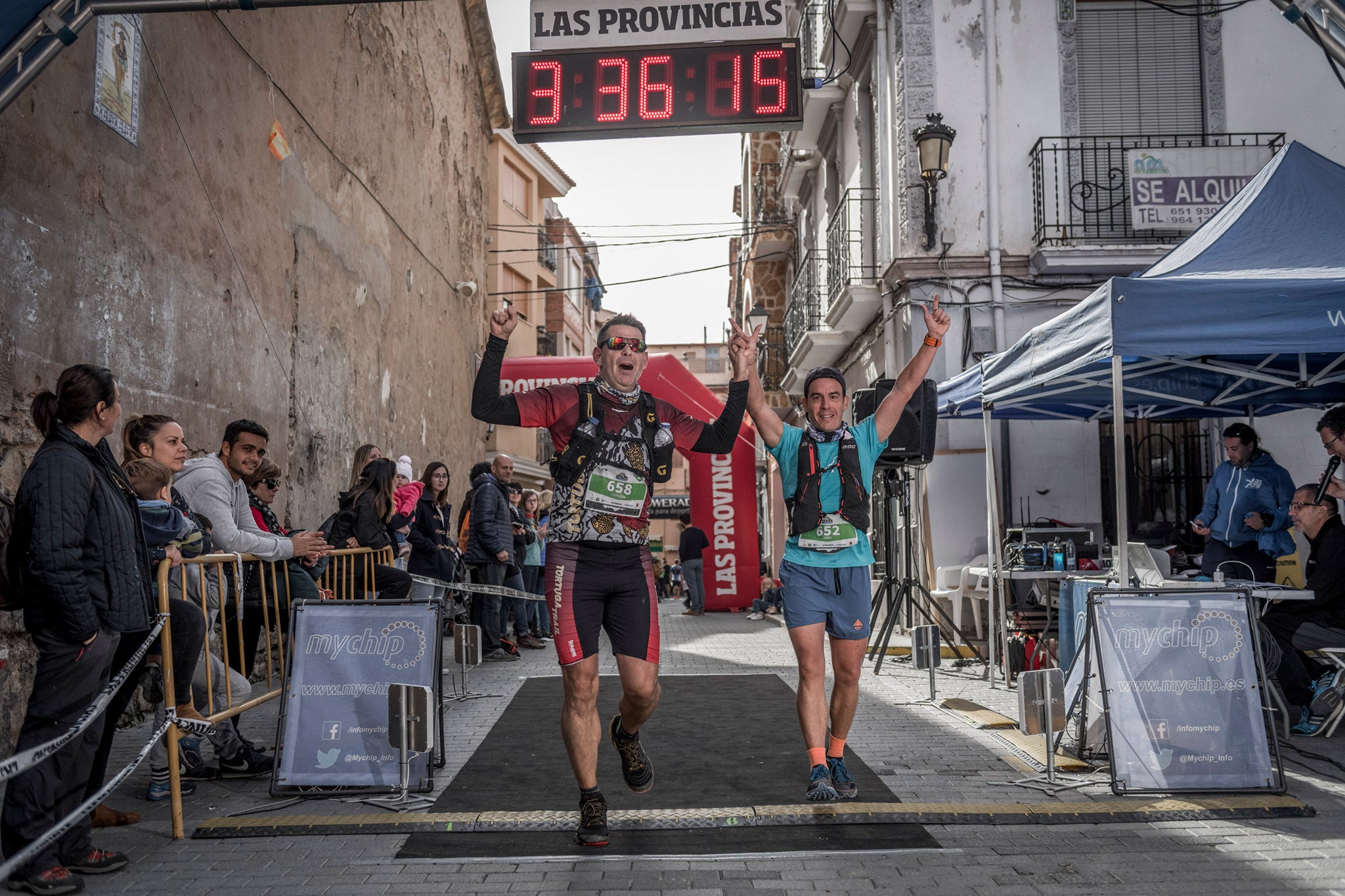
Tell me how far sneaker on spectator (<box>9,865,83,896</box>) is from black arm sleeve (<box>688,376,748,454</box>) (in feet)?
9.43

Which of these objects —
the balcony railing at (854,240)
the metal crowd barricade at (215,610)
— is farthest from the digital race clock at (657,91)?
the balcony railing at (854,240)

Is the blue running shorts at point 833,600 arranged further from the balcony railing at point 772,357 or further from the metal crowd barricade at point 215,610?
the balcony railing at point 772,357

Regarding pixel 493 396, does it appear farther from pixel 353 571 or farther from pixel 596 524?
pixel 353 571

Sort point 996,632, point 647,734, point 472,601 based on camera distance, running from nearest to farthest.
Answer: point 647,734
point 996,632
point 472,601

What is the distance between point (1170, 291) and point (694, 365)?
257 ft

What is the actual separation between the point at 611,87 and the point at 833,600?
433cm

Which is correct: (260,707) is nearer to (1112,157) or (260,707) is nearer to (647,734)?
(647,734)

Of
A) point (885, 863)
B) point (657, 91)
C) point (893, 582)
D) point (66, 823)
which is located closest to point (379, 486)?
point (657, 91)

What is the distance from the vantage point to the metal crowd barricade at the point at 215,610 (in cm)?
466

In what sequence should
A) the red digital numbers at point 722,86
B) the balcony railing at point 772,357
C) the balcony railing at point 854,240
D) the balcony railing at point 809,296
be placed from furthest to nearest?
1. the balcony railing at point 772,357
2. the balcony railing at point 809,296
3. the balcony railing at point 854,240
4. the red digital numbers at point 722,86

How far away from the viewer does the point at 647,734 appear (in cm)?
673

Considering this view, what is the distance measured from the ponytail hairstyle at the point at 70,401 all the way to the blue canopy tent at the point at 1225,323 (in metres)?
4.91

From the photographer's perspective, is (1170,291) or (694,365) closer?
(1170,291)

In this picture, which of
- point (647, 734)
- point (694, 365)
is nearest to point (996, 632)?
point (647, 734)
